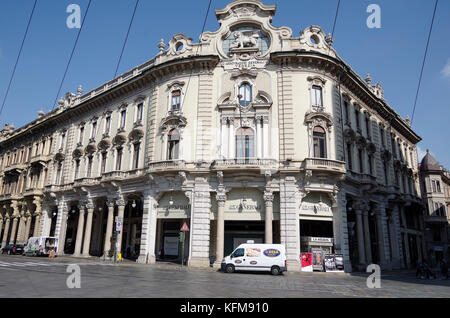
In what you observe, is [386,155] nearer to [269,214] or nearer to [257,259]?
[269,214]

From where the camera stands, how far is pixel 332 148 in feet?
86.4

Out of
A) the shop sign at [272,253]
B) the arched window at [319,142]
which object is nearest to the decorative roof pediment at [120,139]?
the arched window at [319,142]

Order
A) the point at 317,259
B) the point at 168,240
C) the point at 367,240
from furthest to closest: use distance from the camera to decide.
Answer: the point at 168,240 → the point at 367,240 → the point at 317,259

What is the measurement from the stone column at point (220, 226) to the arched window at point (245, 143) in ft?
11.8

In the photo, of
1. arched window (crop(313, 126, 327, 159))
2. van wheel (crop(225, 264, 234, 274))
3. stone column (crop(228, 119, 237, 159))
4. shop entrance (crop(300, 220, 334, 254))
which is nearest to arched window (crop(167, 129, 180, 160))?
stone column (crop(228, 119, 237, 159))

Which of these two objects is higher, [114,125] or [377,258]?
[114,125]

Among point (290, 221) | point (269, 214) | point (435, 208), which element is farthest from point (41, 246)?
point (435, 208)

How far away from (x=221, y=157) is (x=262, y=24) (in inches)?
478

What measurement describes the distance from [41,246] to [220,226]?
21.7m

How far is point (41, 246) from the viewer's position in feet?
113

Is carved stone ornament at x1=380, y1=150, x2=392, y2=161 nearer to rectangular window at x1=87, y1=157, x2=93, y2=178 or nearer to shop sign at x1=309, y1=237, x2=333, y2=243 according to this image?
shop sign at x1=309, y1=237, x2=333, y2=243
